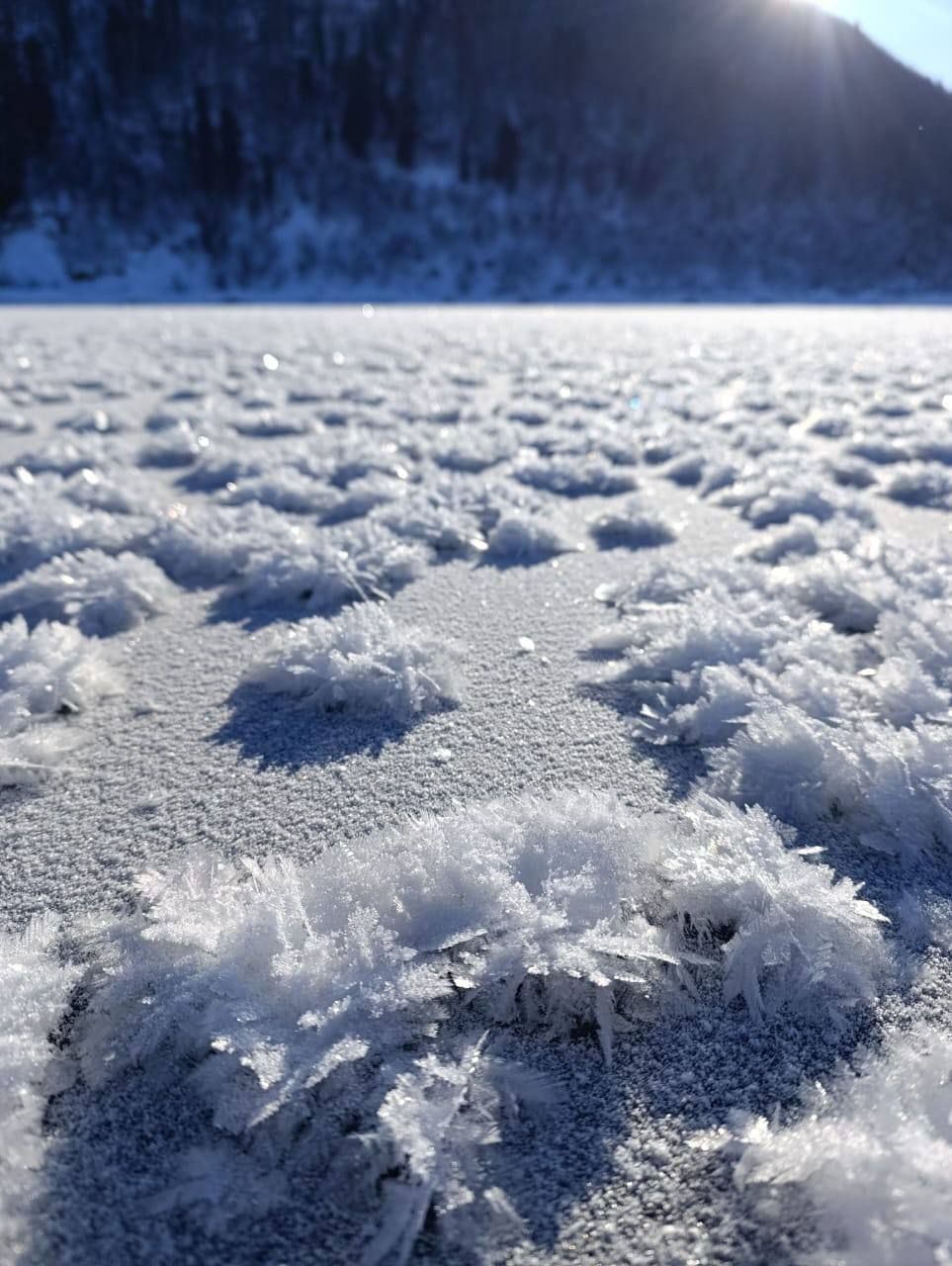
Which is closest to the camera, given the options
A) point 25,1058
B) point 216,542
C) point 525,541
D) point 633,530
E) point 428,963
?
point 25,1058

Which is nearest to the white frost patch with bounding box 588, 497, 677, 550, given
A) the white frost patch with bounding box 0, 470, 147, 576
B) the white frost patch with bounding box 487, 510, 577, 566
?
the white frost patch with bounding box 487, 510, 577, 566

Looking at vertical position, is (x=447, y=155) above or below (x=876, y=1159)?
above

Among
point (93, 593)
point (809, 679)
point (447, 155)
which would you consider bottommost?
point (93, 593)

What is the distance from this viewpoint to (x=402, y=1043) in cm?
89

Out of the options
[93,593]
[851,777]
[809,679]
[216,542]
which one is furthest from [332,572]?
[851,777]

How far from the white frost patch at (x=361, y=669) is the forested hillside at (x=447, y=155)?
127 feet

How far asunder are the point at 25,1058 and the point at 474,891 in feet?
1.85

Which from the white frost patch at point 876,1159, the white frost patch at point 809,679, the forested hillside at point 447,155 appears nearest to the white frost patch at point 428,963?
the white frost patch at point 876,1159

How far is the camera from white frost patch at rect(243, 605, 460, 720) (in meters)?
1.74

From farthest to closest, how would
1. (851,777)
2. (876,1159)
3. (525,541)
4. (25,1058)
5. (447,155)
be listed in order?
(447,155) < (525,541) < (851,777) < (25,1058) < (876,1159)

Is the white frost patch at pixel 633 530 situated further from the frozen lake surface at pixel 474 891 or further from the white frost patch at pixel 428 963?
the white frost patch at pixel 428 963

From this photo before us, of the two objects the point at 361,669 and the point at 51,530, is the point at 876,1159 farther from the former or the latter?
the point at 51,530

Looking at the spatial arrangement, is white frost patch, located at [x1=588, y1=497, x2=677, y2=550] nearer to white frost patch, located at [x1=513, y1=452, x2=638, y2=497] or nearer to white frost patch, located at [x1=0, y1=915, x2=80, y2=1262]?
white frost patch, located at [x1=513, y1=452, x2=638, y2=497]

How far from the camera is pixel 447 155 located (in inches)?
1754
